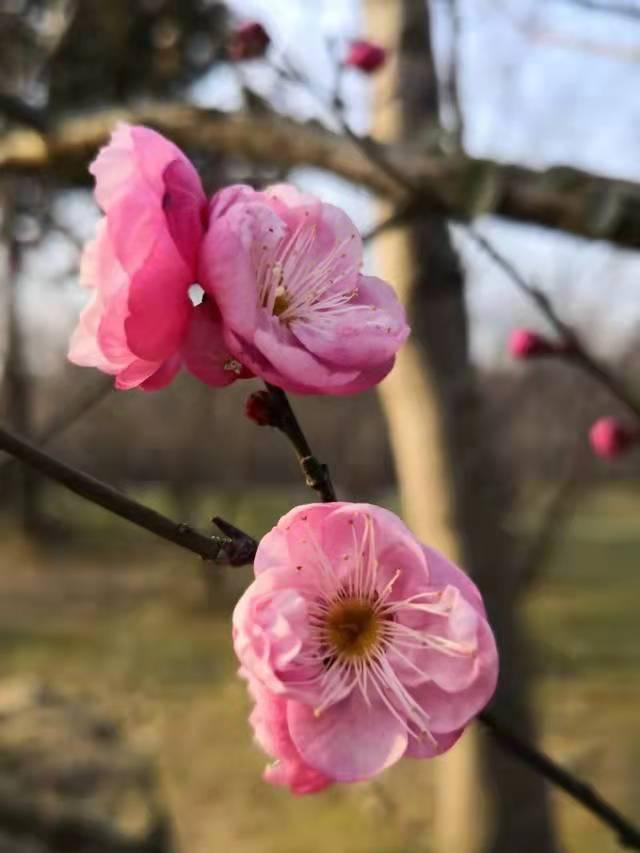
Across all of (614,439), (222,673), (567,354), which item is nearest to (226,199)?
(567,354)

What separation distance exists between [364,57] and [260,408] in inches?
37.8

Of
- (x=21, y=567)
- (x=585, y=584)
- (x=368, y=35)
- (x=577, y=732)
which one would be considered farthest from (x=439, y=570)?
(x=21, y=567)

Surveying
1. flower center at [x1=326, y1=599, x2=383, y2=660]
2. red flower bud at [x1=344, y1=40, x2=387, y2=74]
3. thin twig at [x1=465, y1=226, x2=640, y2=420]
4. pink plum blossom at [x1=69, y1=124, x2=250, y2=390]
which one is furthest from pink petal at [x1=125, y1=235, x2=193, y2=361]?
red flower bud at [x1=344, y1=40, x2=387, y2=74]

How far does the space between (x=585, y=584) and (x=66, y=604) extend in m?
3.25

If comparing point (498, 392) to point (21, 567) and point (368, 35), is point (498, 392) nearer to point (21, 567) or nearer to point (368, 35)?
point (21, 567)

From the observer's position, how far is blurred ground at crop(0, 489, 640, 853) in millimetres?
2875

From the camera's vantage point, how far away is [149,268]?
1.09 feet

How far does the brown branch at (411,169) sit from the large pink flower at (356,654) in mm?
659

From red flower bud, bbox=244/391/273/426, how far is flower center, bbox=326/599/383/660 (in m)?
0.08

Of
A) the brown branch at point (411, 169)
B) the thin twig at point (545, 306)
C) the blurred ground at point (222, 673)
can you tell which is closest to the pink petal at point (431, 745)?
the thin twig at point (545, 306)

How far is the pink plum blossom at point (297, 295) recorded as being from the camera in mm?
341

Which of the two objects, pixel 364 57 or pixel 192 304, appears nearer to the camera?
pixel 192 304

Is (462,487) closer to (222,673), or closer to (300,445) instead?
(300,445)

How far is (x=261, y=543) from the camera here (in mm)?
332
